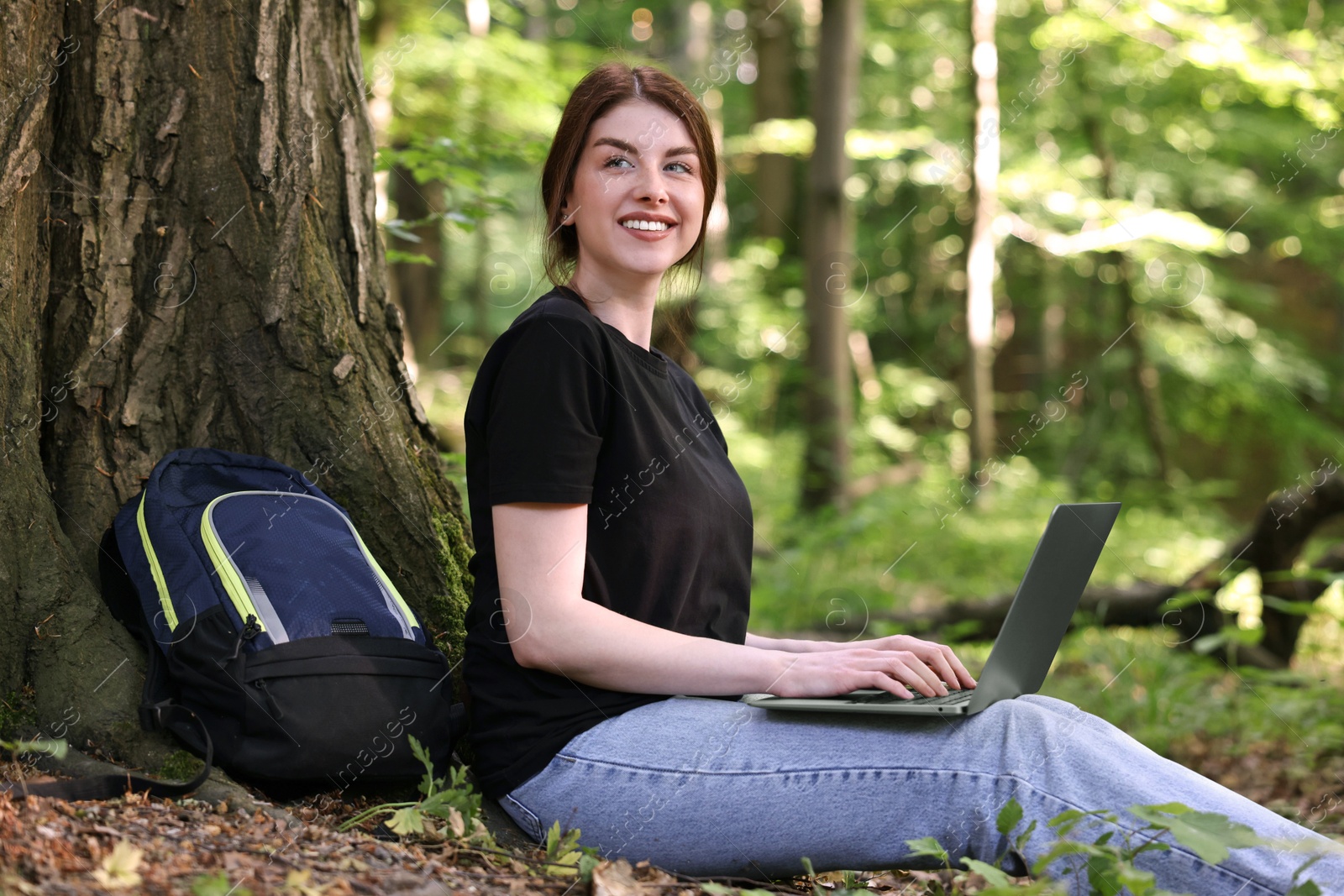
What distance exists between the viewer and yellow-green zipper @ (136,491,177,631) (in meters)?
1.89

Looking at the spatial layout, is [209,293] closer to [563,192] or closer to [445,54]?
[563,192]

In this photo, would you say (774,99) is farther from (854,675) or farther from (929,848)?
(929,848)

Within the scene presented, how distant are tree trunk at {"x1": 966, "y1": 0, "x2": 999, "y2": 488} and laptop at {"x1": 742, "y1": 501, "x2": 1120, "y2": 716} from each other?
8.35 m

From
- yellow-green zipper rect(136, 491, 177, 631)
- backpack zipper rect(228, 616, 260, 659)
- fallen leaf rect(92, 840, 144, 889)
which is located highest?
yellow-green zipper rect(136, 491, 177, 631)

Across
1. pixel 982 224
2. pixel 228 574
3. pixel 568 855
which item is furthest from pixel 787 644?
pixel 982 224

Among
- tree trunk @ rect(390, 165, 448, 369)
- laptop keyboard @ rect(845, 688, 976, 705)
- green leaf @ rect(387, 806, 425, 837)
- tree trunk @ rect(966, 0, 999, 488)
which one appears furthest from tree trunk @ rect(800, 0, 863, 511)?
green leaf @ rect(387, 806, 425, 837)

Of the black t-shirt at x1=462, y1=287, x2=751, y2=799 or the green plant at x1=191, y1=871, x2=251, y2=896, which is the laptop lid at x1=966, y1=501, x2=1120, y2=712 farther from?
the green plant at x1=191, y1=871, x2=251, y2=896

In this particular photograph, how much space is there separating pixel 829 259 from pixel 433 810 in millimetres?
7440

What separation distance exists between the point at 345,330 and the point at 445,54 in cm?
656

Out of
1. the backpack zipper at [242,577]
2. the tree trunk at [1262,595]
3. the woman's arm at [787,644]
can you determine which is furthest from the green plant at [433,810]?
the tree trunk at [1262,595]

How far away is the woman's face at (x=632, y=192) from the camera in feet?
7.09

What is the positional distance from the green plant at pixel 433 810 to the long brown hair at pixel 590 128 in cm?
107

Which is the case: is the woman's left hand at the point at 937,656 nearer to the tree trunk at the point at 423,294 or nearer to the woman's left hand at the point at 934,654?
the woman's left hand at the point at 934,654

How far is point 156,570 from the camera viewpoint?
196 centimetres
